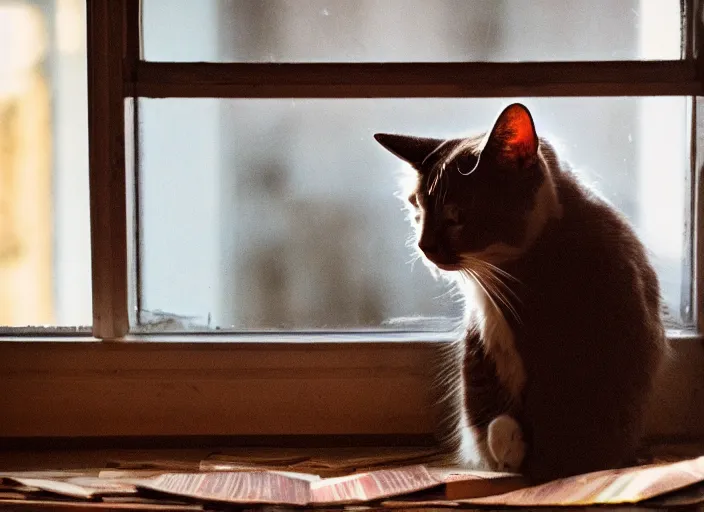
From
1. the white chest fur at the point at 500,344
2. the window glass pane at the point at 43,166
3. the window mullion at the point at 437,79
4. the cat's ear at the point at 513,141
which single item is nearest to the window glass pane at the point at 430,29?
the window mullion at the point at 437,79

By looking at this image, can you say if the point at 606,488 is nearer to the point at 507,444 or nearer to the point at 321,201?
the point at 507,444

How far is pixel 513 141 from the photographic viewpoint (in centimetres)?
92

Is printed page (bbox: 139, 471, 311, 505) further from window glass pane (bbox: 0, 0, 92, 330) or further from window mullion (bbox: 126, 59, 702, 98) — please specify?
window mullion (bbox: 126, 59, 702, 98)

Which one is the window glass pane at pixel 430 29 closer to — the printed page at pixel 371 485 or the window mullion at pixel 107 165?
the window mullion at pixel 107 165

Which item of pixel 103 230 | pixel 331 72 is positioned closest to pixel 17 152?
pixel 103 230

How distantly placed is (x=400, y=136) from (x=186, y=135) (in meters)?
0.37

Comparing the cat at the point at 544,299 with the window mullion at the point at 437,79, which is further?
the window mullion at the point at 437,79

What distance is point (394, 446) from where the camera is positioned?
115cm

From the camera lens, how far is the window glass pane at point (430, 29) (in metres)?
1.18

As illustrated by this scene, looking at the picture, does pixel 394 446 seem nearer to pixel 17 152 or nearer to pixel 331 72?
pixel 331 72

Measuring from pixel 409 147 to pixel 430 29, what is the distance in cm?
26

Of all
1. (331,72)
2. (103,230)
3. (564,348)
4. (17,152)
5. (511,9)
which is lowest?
(564,348)

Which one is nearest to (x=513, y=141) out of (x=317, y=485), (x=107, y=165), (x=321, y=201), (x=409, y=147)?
(x=409, y=147)

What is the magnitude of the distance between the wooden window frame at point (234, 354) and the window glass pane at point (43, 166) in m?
0.07
